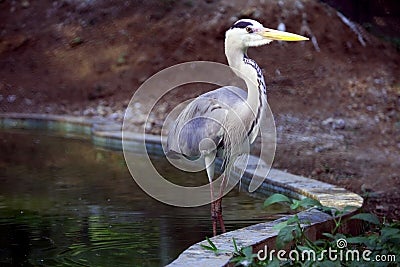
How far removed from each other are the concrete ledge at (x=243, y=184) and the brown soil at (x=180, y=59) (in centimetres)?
67

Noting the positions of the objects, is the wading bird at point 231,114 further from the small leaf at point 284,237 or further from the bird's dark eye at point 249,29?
the small leaf at point 284,237

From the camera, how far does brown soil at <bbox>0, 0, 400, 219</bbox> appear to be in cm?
1171

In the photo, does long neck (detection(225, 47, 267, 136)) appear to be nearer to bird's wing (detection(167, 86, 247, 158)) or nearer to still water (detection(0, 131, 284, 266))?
bird's wing (detection(167, 86, 247, 158))

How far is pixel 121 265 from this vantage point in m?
5.12

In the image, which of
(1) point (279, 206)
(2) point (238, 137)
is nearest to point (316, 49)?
(1) point (279, 206)

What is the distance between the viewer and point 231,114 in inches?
243

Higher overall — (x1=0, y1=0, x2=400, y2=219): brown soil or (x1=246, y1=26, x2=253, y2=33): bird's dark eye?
(x1=246, y1=26, x2=253, y2=33): bird's dark eye

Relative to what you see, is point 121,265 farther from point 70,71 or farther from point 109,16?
point 109,16

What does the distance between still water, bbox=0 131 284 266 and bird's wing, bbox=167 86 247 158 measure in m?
0.57

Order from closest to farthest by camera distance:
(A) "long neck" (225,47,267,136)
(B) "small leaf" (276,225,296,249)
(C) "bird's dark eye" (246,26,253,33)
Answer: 1. (B) "small leaf" (276,225,296,249)
2. (A) "long neck" (225,47,267,136)
3. (C) "bird's dark eye" (246,26,253,33)

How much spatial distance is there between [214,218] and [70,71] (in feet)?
27.0

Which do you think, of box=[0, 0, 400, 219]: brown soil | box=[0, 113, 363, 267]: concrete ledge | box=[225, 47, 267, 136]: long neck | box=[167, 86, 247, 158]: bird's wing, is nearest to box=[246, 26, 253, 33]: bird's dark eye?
box=[225, 47, 267, 136]: long neck

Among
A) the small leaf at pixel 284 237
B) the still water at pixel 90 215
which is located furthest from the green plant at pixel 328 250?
the still water at pixel 90 215

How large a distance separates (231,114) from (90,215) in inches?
52.6
